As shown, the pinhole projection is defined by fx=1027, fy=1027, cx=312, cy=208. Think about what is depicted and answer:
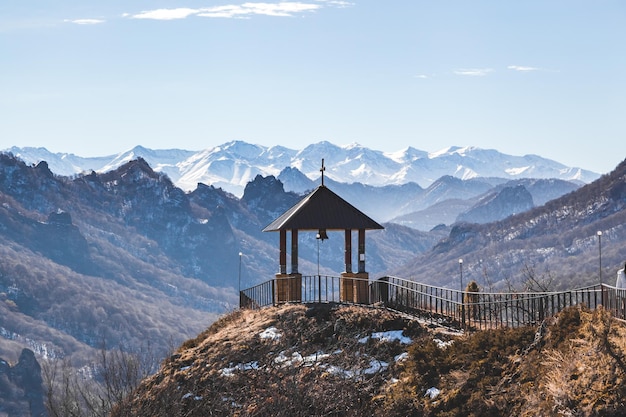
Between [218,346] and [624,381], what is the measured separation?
54.9 feet

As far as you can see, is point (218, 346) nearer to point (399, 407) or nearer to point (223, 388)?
point (223, 388)

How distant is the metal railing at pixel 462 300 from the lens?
27.8 meters

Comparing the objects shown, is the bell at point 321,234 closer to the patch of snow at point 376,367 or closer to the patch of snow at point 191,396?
the patch of snow at point 191,396

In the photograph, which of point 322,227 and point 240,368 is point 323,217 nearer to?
point 322,227

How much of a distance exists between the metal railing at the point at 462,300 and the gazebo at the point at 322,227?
0.09 m

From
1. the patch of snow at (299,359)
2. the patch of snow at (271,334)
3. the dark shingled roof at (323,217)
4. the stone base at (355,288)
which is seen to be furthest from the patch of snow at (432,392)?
the dark shingled roof at (323,217)

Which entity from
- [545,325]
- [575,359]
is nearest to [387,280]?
[545,325]

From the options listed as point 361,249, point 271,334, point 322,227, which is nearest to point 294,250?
point 322,227

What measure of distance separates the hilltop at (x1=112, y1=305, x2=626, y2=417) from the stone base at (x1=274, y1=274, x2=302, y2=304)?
1.45 meters

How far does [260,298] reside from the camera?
135ft

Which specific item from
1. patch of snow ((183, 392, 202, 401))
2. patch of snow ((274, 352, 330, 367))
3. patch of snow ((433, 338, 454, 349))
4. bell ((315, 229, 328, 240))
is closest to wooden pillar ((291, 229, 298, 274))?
bell ((315, 229, 328, 240))

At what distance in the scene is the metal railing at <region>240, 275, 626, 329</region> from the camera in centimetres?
2778

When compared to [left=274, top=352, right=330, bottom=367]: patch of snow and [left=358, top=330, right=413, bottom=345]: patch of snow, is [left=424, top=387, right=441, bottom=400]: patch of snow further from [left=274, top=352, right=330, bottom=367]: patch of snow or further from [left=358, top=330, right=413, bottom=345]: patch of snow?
[left=274, top=352, right=330, bottom=367]: patch of snow

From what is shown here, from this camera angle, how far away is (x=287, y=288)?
39.9 meters
